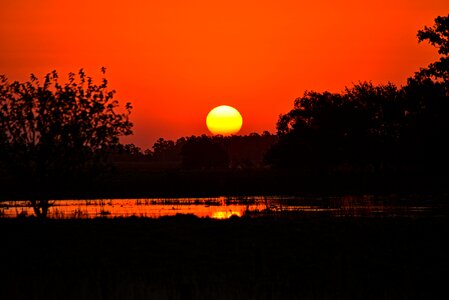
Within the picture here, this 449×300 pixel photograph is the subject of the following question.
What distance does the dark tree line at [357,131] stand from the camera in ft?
275

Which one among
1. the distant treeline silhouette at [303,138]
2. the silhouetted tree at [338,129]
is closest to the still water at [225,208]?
the distant treeline silhouette at [303,138]

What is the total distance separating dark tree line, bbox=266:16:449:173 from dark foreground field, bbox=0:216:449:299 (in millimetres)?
39212

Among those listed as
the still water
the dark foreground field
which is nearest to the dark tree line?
the still water

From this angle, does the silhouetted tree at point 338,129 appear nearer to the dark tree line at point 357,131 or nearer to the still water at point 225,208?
the dark tree line at point 357,131

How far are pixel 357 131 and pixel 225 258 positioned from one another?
87183mm

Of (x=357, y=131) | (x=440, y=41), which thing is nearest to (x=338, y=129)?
(x=357, y=131)

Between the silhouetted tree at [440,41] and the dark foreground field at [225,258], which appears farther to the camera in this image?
the silhouetted tree at [440,41]

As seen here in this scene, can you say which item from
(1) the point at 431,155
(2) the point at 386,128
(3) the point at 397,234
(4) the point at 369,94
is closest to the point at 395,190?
(1) the point at 431,155

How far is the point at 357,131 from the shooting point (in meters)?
116

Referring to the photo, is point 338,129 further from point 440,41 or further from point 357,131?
point 440,41

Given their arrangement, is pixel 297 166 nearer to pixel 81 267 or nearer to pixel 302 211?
pixel 302 211

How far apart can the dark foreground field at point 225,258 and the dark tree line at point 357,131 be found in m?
39.2

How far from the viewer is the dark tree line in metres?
83.8

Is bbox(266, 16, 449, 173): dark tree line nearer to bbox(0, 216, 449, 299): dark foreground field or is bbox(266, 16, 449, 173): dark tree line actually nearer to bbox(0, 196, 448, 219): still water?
bbox(0, 196, 448, 219): still water
